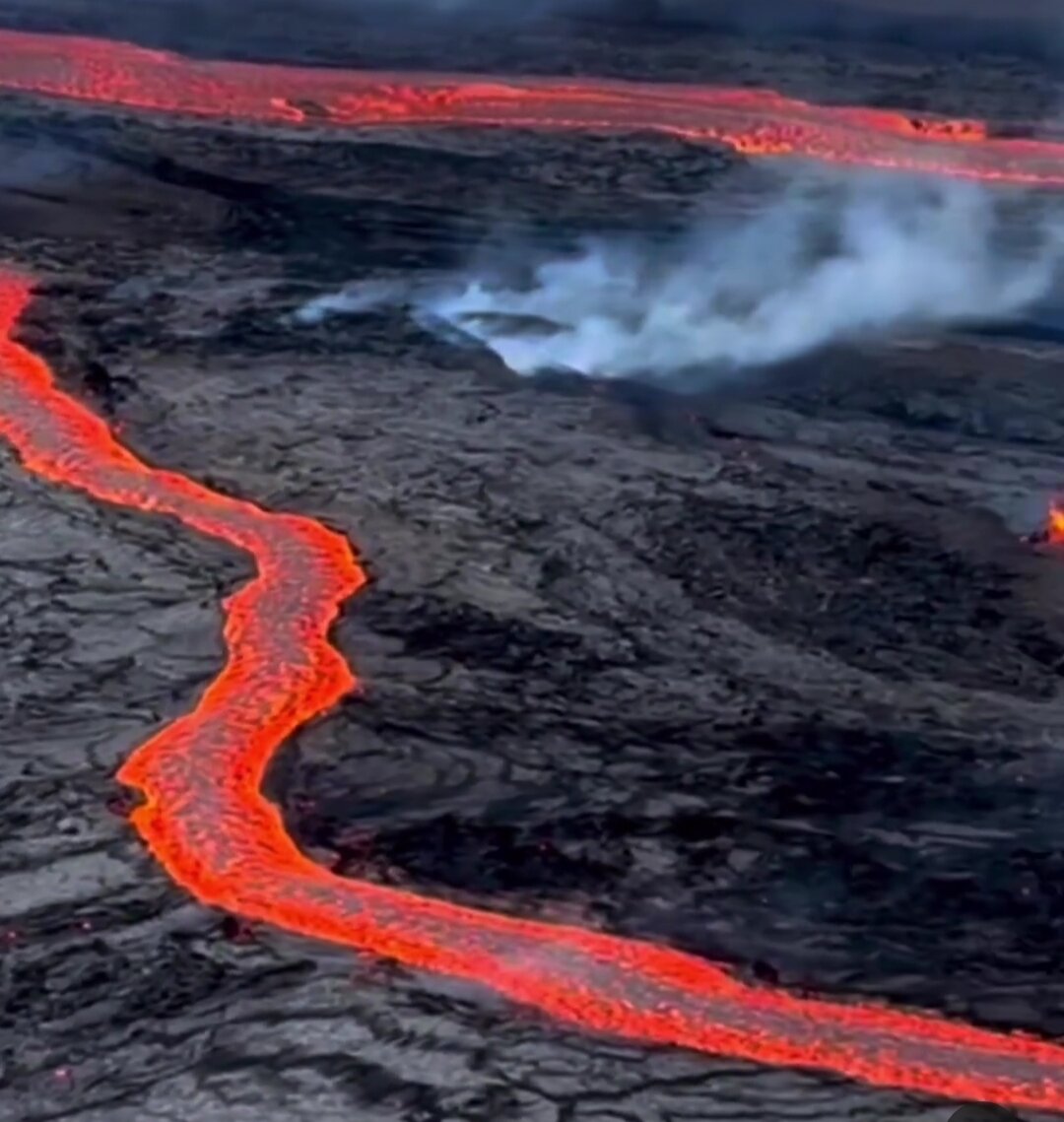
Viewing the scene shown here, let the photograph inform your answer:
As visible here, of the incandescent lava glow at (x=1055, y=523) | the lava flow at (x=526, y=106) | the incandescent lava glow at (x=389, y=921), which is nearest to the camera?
Result: the incandescent lava glow at (x=389, y=921)

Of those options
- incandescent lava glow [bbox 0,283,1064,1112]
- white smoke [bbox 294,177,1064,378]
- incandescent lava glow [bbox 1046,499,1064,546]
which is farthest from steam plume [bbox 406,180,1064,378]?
incandescent lava glow [bbox 0,283,1064,1112]

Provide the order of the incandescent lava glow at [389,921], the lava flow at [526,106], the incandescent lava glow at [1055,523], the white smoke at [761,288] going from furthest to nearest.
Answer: the lava flow at [526,106] < the white smoke at [761,288] < the incandescent lava glow at [1055,523] < the incandescent lava glow at [389,921]

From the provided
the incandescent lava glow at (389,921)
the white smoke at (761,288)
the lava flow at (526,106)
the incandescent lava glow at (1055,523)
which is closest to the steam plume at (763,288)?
the white smoke at (761,288)

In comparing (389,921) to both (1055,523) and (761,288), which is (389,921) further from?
(761,288)

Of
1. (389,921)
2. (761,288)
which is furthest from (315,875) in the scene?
(761,288)

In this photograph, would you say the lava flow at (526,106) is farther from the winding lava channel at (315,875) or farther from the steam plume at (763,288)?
the winding lava channel at (315,875)

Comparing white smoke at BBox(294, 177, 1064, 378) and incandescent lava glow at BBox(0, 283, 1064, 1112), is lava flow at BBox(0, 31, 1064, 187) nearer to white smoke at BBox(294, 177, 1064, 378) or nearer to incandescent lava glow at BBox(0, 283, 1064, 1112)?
white smoke at BBox(294, 177, 1064, 378)

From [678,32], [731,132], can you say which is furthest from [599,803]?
[678,32]

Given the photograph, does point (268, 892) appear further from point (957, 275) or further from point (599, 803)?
point (957, 275)
